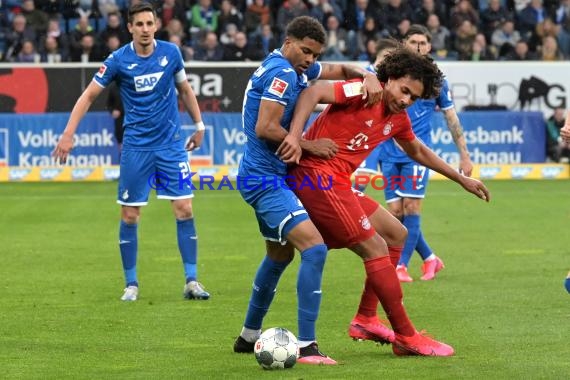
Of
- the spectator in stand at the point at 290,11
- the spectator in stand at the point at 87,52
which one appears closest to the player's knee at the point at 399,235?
the spectator in stand at the point at 87,52

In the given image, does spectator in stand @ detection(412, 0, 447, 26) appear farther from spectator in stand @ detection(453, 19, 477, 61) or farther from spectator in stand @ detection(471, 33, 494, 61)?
spectator in stand @ detection(471, 33, 494, 61)

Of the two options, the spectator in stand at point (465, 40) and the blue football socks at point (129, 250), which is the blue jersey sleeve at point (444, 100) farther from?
the spectator in stand at point (465, 40)

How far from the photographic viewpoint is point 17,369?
7336 mm

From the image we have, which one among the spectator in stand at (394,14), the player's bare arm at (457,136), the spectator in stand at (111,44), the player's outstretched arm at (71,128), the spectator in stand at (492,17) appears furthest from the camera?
the spectator in stand at (492,17)

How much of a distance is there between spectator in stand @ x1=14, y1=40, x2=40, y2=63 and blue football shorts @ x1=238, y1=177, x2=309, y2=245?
18.7 metres

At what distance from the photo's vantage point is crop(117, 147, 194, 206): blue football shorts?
34.6 ft

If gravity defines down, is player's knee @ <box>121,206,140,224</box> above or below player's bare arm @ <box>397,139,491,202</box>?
below

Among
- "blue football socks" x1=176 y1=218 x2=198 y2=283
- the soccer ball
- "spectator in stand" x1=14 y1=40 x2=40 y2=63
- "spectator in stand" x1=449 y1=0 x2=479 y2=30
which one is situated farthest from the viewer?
"spectator in stand" x1=449 y1=0 x2=479 y2=30

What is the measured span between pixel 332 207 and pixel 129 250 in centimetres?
350

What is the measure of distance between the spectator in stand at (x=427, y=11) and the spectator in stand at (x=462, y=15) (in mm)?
252

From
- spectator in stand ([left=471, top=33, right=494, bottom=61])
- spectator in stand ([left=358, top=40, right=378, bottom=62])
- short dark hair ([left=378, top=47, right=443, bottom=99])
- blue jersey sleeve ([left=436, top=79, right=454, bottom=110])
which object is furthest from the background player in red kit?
spectator in stand ([left=471, top=33, right=494, bottom=61])

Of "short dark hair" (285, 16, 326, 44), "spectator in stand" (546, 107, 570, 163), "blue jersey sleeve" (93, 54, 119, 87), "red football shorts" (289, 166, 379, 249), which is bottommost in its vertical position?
"spectator in stand" (546, 107, 570, 163)

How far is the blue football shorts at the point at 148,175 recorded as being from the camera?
1053 cm

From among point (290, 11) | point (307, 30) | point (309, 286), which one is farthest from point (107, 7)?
point (309, 286)
